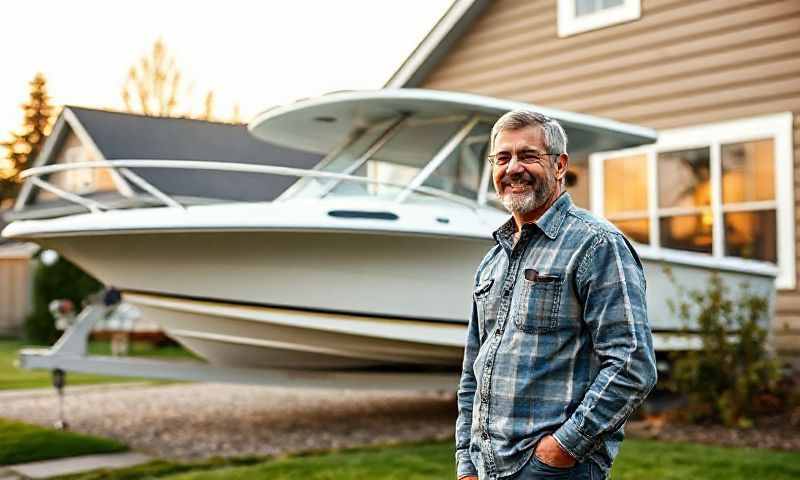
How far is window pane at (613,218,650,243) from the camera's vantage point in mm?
9078

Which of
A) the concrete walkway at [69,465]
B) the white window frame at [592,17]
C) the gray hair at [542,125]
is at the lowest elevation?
the concrete walkway at [69,465]

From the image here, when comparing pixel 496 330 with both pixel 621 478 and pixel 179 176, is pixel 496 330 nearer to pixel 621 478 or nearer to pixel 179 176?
pixel 621 478

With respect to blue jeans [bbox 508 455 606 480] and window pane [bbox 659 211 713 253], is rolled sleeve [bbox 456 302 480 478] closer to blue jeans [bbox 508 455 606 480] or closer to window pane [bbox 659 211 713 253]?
blue jeans [bbox 508 455 606 480]

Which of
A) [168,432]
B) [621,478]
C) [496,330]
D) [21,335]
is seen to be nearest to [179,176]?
[21,335]

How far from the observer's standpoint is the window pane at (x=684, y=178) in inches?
340

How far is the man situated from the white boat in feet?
10.9

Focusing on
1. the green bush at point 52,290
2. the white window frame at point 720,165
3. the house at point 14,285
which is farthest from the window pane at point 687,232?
the house at point 14,285

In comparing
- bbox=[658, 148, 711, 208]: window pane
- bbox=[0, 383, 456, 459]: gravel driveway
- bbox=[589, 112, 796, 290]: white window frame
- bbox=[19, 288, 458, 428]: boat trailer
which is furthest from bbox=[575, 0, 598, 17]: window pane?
bbox=[19, 288, 458, 428]: boat trailer

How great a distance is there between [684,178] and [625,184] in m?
0.73

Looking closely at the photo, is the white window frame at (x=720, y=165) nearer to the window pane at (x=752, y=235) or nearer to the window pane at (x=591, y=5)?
the window pane at (x=752, y=235)

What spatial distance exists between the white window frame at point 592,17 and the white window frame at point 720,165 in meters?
1.38

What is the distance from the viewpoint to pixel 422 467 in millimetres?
5016

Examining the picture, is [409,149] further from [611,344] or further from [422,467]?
[611,344]

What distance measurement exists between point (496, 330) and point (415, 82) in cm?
943
